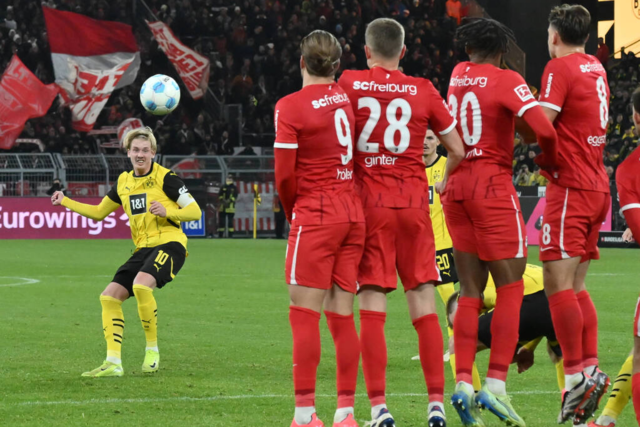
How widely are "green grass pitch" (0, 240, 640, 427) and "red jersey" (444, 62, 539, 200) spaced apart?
145 cm

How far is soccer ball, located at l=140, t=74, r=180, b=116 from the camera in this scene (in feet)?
46.8

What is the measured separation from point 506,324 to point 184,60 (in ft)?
84.8

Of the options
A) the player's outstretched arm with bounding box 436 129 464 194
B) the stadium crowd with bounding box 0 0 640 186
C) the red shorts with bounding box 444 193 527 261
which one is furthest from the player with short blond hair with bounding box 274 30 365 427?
the stadium crowd with bounding box 0 0 640 186

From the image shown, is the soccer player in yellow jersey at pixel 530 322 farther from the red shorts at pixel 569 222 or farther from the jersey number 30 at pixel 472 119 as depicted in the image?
the jersey number 30 at pixel 472 119

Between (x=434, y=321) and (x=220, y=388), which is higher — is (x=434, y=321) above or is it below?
above

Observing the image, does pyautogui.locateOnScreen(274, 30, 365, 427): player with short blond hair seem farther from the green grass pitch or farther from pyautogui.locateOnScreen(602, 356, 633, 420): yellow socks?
pyautogui.locateOnScreen(602, 356, 633, 420): yellow socks

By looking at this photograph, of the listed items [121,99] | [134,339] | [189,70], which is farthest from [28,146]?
[134,339]

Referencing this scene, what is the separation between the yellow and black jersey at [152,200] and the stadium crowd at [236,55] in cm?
2090

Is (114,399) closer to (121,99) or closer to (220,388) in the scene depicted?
(220,388)

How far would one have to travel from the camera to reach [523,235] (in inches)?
238

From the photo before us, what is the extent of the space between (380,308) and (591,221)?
132 cm

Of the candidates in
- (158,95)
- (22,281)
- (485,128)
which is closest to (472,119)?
(485,128)

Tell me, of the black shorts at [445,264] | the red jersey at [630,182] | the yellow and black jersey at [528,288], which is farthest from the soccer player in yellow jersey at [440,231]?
the red jersey at [630,182]

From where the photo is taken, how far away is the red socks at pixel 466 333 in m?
5.96
